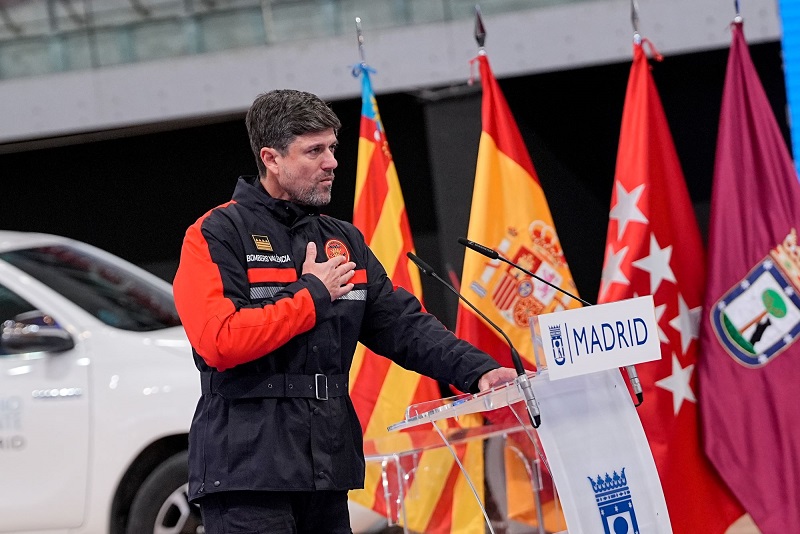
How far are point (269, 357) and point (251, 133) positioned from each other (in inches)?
23.1

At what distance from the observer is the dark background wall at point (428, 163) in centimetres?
762

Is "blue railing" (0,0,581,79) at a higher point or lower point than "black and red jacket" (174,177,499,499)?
higher

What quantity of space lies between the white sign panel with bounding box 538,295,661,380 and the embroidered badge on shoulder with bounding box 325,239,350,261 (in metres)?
0.64

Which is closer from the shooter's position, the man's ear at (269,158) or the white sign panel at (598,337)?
the white sign panel at (598,337)

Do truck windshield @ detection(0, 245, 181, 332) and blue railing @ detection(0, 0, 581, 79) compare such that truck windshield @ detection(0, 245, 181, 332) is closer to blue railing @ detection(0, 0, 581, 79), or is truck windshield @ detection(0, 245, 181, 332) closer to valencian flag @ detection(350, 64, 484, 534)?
valencian flag @ detection(350, 64, 484, 534)

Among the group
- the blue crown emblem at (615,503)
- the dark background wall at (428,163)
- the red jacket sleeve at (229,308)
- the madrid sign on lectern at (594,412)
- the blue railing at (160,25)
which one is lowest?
the blue crown emblem at (615,503)

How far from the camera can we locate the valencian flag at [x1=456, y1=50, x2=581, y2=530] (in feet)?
16.6

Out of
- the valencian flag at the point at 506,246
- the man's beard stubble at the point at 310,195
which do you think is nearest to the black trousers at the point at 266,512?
the man's beard stubble at the point at 310,195

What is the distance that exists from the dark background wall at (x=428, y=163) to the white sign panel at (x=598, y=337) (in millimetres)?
4921

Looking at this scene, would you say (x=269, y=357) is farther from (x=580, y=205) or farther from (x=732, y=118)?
(x=580, y=205)

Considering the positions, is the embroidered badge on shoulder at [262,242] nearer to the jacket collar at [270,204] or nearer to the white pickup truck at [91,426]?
the jacket collar at [270,204]

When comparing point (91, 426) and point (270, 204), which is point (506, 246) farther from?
point (270, 204)

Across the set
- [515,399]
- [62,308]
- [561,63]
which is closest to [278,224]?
[515,399]

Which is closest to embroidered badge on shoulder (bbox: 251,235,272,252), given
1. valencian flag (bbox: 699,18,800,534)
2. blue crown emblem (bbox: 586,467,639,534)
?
blue crown emblem (bbox: 586,467,639,534)
